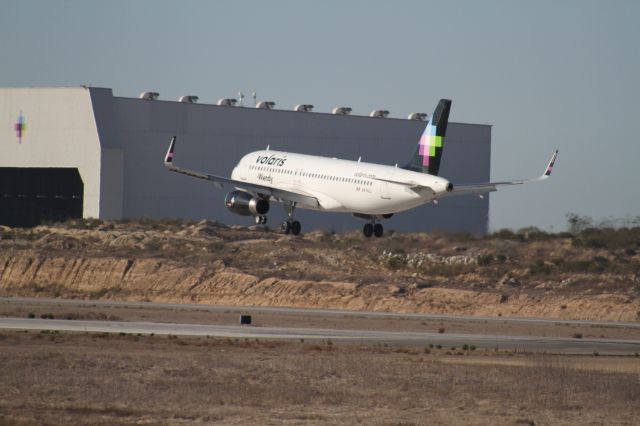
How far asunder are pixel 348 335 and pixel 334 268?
34881 mm

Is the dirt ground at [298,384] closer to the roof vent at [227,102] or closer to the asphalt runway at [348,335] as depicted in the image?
the asphalt runway at [348,335]

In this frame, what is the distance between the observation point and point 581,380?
47594mm

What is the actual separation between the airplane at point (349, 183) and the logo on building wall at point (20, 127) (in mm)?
29673

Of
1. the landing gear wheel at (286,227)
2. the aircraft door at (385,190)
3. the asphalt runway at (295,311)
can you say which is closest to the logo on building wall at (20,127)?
the asphalt runway at (295,311)

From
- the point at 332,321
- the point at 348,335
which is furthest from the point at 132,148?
the point at 348,335

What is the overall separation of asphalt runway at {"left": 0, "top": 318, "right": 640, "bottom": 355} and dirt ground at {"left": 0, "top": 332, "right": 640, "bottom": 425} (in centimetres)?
308

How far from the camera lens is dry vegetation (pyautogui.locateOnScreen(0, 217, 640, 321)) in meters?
86.4

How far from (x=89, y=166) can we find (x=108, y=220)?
441 cm

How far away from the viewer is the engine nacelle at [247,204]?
81.6 meters

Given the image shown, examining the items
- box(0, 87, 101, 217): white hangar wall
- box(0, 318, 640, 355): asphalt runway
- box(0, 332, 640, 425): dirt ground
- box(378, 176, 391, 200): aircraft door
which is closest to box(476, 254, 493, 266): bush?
box(378, 176, 391, 200): aircraft door

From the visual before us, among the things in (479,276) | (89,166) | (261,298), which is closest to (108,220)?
(89,166)

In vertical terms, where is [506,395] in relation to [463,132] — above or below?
below

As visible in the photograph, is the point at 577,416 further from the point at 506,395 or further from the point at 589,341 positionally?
the point at 589,341

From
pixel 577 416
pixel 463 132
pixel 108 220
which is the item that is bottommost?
pixel 577 416
